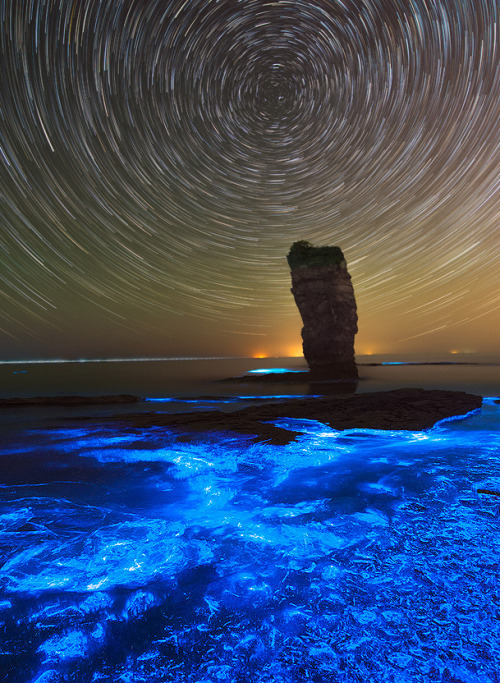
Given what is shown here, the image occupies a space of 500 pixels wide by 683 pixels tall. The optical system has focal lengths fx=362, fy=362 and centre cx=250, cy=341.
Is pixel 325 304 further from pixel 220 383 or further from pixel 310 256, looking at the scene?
pixel 220 383

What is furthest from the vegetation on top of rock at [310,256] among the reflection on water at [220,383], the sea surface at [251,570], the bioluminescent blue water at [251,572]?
the bioluminescent blue water at [251,572]

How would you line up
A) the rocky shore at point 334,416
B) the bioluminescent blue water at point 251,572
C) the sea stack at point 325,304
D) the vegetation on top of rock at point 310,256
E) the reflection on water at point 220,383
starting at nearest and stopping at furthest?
1. the bioluminescent blue water at point 251,572
2. the rocky shore at point 334,416
3. the reflection on water at point 220,383
4. the sea stack at point 325,304
5. the vegetation on top of rock at point 310,256

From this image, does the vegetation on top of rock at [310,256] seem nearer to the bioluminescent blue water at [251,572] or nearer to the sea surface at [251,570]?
the sea surface at [251,570]

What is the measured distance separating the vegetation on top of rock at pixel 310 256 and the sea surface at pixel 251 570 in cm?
3326

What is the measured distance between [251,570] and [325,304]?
118 ft

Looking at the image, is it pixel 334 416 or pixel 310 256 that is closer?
pixel 334 416

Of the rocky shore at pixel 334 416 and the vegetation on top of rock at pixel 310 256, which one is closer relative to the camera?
the rocky shore at pixel 334 416

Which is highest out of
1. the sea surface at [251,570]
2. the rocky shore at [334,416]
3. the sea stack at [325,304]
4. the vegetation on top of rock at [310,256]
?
the vegetation on top of rock at [310,256]

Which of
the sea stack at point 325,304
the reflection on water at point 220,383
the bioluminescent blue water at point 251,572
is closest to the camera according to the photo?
the bioluminescent blue water at point 251,572

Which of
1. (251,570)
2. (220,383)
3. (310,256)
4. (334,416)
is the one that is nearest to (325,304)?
(310,256)

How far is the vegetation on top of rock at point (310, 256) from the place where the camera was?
38000mm

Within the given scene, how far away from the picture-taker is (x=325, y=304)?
1491 inches

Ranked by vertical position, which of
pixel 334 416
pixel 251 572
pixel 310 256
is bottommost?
pixel 251 572

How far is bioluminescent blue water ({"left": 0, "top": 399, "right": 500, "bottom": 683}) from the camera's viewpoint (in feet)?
7.63
